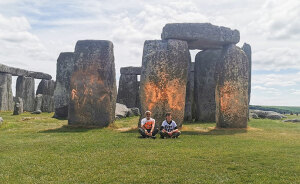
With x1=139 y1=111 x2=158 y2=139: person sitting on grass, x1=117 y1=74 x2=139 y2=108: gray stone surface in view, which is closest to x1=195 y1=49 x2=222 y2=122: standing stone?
x1=139 y1=111 x2=158 y2=139: person sitting on grass

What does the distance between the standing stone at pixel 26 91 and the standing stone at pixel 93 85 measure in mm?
14524

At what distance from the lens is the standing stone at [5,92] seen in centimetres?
2400

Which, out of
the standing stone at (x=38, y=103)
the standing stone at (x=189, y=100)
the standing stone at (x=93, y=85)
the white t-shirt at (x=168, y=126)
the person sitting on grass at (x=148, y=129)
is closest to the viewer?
the person sitting on grass at (x=148, y=129)

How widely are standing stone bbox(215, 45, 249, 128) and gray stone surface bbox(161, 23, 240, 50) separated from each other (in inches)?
21.1

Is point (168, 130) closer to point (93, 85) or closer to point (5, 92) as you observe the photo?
point (93, 85)

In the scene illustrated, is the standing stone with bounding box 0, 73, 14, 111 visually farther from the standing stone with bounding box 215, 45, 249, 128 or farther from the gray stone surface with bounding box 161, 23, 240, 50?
the standing stone with bounding box 215, 45, 249, 128

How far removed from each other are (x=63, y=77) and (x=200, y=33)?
9.41m

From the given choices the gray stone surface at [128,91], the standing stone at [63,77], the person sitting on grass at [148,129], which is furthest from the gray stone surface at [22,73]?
the person sitting on grass at [148,129]

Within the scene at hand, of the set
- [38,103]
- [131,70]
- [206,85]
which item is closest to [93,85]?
[206,85]

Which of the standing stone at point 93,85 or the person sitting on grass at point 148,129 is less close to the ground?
the standing stone at point 93,85

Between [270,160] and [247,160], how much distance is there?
0.48 m

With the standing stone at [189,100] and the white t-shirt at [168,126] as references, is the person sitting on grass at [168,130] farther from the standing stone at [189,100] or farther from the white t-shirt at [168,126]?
the standing stone at [189,100]

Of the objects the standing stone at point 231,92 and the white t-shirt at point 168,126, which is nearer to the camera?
the white t-shirt at point 168,126

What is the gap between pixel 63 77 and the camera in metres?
19.5
